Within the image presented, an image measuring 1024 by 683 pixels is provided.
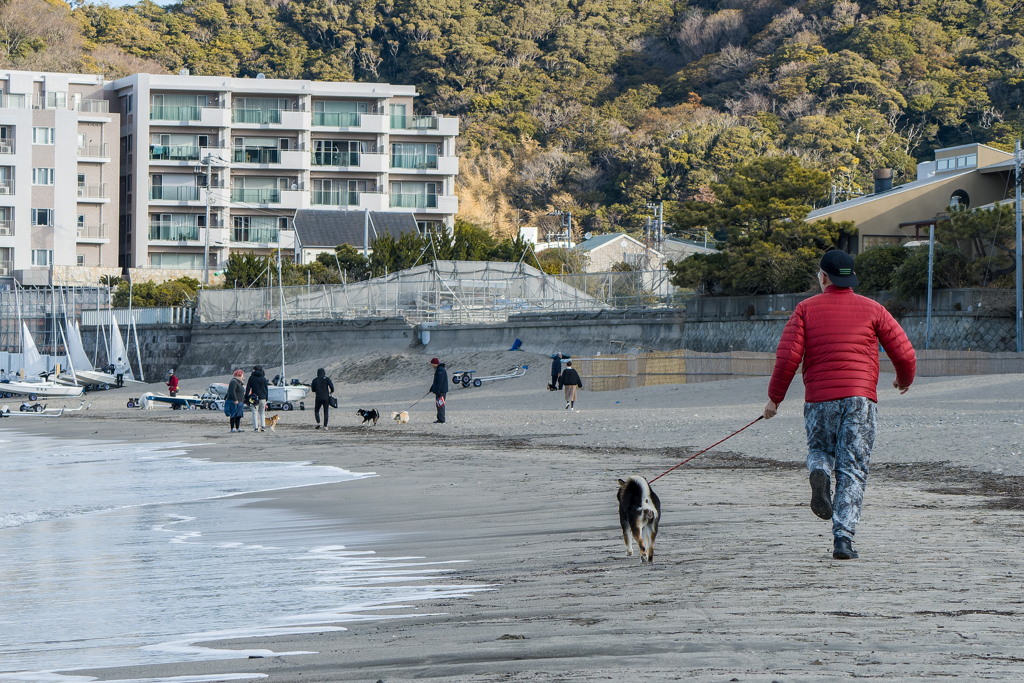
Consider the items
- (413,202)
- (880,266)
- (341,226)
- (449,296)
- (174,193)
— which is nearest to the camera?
(880,266)

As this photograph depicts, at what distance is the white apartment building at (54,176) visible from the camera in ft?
227

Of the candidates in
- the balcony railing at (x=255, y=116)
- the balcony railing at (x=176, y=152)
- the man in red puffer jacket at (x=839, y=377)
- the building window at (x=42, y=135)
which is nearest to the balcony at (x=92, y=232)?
the building window at (x=42, y=135)

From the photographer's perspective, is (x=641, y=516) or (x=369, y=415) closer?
(x=641, y=516)

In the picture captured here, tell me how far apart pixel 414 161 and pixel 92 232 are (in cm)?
2138

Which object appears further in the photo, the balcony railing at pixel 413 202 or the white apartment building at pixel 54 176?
the balcony railing at pixel 413 202

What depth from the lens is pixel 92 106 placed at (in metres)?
71.8

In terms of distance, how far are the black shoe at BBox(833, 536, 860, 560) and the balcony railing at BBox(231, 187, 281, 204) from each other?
69.1 m

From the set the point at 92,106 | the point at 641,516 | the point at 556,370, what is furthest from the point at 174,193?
the point at 641,516

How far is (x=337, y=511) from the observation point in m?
11.5

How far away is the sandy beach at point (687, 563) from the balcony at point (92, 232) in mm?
55294

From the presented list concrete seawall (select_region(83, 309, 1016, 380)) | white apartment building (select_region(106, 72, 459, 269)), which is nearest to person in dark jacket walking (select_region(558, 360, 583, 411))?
concrete seawall (select_region(83, 309, 1016, 380))

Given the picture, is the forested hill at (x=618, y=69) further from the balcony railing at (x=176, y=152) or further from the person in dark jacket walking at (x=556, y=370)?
the person in dark jacket walking at (x=556, y=370)

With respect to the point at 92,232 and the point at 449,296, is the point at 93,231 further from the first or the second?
the point at 449,296

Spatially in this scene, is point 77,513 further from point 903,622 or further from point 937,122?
point 937,122
